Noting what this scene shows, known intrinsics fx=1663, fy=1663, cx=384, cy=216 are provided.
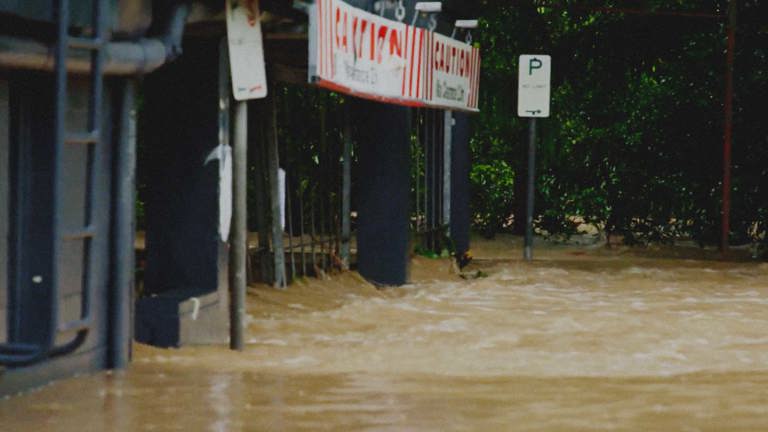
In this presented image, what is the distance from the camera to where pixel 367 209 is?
17.5 m

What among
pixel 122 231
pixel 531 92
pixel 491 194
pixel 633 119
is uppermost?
pixel 531 92

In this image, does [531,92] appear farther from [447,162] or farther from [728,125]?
[728,125]

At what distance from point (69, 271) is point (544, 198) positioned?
1671cm

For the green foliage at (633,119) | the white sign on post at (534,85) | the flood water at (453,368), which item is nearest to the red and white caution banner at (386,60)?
the flood water at (453,368)

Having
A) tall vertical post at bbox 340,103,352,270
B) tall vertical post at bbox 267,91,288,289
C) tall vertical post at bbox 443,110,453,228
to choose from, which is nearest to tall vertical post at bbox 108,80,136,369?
tall vertical post at bbox 267,91,288,289

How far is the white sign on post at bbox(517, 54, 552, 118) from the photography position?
21.0 m

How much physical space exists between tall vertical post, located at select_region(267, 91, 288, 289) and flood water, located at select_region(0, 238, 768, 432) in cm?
23

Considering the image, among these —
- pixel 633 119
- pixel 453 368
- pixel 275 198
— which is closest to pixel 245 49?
pixel 453 368

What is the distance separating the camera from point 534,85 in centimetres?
2117

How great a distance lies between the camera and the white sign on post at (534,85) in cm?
2095

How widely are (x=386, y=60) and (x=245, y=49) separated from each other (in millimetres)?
3391

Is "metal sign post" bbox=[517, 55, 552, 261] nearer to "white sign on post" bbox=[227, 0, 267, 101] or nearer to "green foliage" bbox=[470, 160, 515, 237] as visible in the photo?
"green foliage" bbox=[470, 160, 515, 237]

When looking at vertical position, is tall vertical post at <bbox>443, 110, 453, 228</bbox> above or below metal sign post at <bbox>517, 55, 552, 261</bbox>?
below

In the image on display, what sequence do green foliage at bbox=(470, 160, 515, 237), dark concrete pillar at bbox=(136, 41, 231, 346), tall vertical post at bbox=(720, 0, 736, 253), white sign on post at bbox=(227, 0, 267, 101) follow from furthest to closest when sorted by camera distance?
green foliage at bbox=(470, 160, 515, 237)
tall vertical post at bbox=(720, 0, 736, 253)
dark concrete pillar at bbox=(136, 41, 231, 346)
white sign on post at bbox=(227, 0, 267, 101)
